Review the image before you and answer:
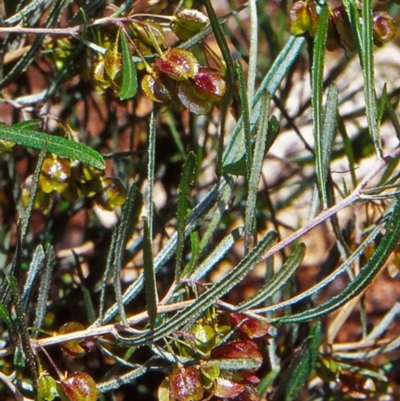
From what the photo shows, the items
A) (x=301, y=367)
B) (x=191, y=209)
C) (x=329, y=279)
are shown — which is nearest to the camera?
(x=329, y=279)

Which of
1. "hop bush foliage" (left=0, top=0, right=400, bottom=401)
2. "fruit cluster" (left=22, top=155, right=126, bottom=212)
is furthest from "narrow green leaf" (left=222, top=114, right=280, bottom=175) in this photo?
"fruit cluster" (left=22, top=155, right=126, bottom=212)

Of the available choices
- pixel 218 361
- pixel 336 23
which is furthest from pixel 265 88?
pixel 218 361

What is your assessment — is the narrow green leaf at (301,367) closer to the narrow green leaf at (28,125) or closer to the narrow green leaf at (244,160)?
the narrow green leaf at (244,160)

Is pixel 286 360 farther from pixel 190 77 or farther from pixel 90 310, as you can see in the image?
pixel 190 77

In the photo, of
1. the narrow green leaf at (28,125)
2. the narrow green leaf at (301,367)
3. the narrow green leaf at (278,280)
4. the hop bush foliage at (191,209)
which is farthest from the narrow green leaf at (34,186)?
the narrow green leaf at (301,367)

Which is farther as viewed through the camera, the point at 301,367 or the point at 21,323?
the point at 301,367

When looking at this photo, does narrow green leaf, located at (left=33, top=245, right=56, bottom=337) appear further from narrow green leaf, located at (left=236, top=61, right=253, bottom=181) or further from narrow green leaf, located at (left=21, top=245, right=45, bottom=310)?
narrow green leaf, located at (left=236, top=61, right=253, bottom=181)

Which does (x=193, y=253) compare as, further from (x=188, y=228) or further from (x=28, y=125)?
(x=28, y=125)
